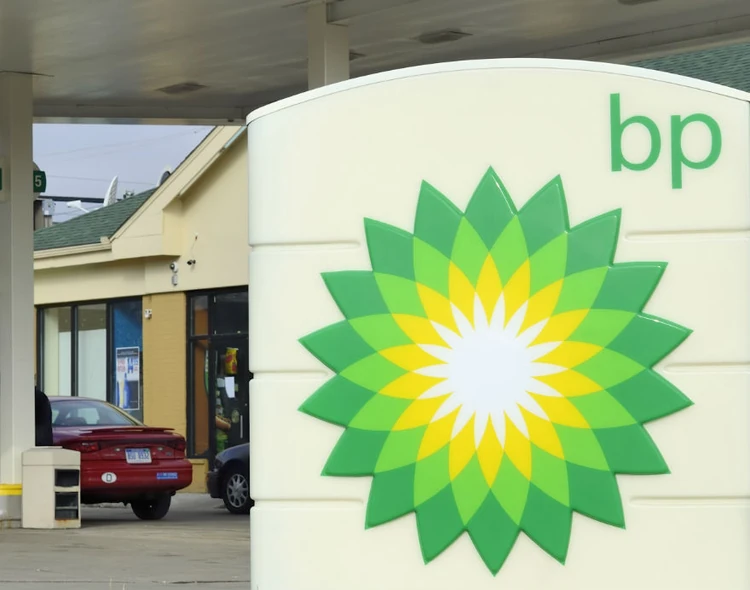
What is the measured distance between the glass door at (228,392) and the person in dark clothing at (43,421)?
7.28 meters

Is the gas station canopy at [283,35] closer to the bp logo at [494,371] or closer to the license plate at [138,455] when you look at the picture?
the license plate at [138,455]

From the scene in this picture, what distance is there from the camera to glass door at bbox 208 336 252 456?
80.9 feet

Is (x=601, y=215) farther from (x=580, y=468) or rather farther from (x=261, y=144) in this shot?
(x=261, y=144)

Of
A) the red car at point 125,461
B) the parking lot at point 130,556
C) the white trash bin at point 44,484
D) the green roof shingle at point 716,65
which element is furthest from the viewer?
the green roof shingle at point 716,65

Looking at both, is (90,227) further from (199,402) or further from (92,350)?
(199,402)

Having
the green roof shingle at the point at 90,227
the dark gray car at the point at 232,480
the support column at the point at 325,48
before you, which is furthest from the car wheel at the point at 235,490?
the green roof shingle at the point at 90,227

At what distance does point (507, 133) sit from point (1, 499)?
12594mm

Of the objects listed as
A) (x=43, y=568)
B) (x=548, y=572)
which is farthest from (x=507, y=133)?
(x=43, y=568)

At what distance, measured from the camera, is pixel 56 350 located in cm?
3050

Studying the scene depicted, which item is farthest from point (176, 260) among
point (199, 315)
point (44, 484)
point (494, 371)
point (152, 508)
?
point (494, 371)

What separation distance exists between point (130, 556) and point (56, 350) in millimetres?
18567

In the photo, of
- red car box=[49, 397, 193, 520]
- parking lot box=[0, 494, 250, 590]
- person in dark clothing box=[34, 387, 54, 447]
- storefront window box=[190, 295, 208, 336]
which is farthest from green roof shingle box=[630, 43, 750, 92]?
person in dark clothing box=[34, 387, 54, 447]

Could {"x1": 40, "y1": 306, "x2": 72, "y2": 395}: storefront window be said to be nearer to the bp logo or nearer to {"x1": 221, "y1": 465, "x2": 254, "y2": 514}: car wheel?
{"x1": 221, "y1": 465, "x2": 254, "y2": 514}: car wheel

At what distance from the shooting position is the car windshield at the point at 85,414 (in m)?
19.1
